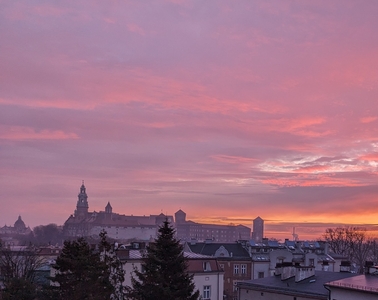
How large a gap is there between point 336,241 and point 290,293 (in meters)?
78.8

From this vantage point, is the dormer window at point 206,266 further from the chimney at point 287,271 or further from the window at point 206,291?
the chimney at point 287,271

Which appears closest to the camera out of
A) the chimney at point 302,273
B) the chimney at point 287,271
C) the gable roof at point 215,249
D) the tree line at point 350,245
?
the chimney at point 302,273

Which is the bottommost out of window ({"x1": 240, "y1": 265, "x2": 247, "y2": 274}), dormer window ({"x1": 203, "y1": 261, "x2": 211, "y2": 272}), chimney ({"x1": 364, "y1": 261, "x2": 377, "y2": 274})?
window ({"x1": 240, "y1": 265, "x2": 247, "y2": 274})

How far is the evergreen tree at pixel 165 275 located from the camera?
27817mm

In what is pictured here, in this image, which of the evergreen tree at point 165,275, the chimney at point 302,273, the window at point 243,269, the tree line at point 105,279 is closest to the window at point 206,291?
the chimney at point 302,273

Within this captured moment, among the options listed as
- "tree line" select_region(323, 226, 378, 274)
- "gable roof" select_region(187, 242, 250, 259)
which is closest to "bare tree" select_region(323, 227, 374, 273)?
"tree line" select_region(323, 226, 378, 274)

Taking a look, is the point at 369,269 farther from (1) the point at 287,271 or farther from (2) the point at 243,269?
Result: (2) the point at 243,269

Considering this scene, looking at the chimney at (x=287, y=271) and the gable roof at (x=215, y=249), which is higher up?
the gable roof at (x=215, y=249)

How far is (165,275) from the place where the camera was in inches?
1118

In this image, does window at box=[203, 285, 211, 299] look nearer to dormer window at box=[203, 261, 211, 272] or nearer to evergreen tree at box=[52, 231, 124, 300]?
dormer window at box=[203, 261, 211, 272]

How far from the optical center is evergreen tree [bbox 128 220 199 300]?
91.3ft

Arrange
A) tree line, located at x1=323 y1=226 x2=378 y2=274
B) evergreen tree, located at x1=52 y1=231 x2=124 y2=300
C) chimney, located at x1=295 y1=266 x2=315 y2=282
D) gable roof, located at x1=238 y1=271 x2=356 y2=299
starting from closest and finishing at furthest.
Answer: evergreen tree, located at x1=52 y1=231 x2=124 y2=300 → gable roof, located at x1=238 y1=271 x2=356 y2=299 → chimney, located at x1=295 y1=266 x2=315 y2=282 → tree line, located at x1=323 y1=226 x2=378 y2=274

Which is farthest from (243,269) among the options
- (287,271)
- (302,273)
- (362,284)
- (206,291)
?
(362,284)

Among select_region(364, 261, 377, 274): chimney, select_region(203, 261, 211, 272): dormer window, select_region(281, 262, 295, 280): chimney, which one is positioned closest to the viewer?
select_region(364, 261, 377, 274): chimney
